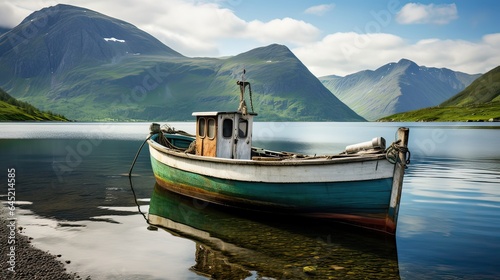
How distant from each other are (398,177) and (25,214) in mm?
15350

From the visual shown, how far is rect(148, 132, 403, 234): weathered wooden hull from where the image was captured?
44.2ft

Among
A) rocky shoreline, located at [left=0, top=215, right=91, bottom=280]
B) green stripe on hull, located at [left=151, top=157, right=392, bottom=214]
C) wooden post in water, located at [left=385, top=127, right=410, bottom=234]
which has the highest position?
wooden post in water, located at [left=385, top=127, right=410, bottom=234]

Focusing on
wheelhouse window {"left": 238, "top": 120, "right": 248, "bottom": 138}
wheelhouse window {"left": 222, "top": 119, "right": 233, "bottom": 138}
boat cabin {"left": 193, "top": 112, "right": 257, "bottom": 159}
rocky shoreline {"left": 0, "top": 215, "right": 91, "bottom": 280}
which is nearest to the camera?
rocky shoreline {"left": 0, "top": 215, "right": 91, "bottom": 280}

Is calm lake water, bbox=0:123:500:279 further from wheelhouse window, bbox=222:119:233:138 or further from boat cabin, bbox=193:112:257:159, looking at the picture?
wheelhouse window, bbox=222:119:233:138

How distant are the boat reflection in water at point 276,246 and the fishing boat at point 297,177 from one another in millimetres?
578

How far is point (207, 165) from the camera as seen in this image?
1795 centimetres

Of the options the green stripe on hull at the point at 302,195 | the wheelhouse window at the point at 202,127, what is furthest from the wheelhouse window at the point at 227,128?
the green stripe on hull at the point at 302,195

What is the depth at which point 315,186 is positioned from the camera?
1446cm

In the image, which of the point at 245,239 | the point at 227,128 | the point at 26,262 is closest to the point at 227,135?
the point at 227,128

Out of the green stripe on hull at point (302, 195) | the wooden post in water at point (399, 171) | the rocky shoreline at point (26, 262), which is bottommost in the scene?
the rocky shoreline at point (26, 262)

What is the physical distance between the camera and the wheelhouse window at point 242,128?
20.0 meters

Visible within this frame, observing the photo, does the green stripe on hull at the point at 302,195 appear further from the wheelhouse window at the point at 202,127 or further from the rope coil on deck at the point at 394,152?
the wheelhouse window at the point at 202,127

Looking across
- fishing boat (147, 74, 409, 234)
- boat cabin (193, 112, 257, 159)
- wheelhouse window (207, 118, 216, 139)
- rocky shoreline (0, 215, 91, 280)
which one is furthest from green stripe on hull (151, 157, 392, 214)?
rocky shoreline (0, 215, 91, 280)

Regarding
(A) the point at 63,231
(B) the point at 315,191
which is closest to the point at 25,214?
(A) the point at 63,231
